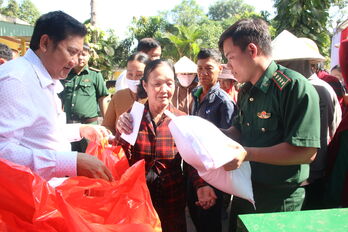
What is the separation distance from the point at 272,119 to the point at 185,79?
283 cm

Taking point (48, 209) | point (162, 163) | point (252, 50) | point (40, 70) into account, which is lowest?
point (162, 163)

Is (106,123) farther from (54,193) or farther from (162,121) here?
(54,193)

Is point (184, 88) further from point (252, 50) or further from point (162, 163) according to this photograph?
point (252, 50)

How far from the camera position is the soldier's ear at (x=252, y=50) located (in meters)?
1.45

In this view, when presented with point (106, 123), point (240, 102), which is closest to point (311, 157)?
point (240, 102)

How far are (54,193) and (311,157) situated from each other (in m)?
1.13

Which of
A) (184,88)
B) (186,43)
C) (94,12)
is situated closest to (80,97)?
(184,88)

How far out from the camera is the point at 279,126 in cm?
145

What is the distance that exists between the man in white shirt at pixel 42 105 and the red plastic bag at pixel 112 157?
0.58 feet

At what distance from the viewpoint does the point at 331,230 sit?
0.92 metres

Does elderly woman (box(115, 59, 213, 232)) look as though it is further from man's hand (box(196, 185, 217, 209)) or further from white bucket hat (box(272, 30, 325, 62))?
white bucket hat (box(272, 30, 325, 62))

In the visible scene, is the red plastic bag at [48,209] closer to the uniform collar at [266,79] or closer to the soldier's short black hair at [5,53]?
the uniform collar at [266,79]

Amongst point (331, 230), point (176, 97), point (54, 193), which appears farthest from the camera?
point (176, 97)

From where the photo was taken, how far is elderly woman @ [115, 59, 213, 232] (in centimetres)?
178
